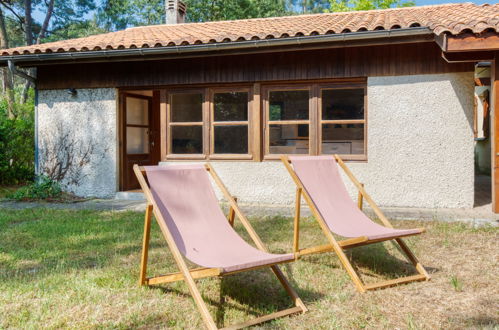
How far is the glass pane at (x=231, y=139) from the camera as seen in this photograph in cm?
853

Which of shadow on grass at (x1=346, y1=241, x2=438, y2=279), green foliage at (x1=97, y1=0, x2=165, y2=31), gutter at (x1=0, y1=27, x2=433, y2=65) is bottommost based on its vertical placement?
shadow on grass at (x1=346, y1=241, x2=438, y2=279)

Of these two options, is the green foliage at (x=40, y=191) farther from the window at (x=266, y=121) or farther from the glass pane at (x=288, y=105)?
the glass pane at (x=288, y=105)

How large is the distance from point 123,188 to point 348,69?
5.06 meters

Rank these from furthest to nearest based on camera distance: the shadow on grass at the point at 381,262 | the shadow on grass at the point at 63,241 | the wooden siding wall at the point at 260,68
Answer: the wooden siding wall at the point at 260,68 → the shadow on grass at the point at 63,241 → the shadow on grass at the point at 381,262

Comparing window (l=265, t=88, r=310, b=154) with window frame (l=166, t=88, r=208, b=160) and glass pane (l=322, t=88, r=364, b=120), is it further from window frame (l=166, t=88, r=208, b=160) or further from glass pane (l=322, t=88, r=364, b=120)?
window frame (l=166, t=88, r=208, b=160)

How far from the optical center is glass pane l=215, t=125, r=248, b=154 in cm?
853

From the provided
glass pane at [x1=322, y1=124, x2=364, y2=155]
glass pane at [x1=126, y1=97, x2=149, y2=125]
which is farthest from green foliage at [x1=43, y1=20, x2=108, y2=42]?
glass pane at [x1=322, y1=124, x2=364, y2=155]

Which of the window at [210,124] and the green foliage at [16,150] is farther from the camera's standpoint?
the green foliage at [16,150]

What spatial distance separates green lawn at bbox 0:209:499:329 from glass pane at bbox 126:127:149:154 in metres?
4.63

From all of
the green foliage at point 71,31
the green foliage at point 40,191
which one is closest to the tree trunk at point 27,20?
the green foliage at point 71,31

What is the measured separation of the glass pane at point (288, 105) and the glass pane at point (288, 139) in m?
0.18

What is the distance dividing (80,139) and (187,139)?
228cm

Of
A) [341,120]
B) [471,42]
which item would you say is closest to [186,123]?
[341,120]

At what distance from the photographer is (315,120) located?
8.12 m
